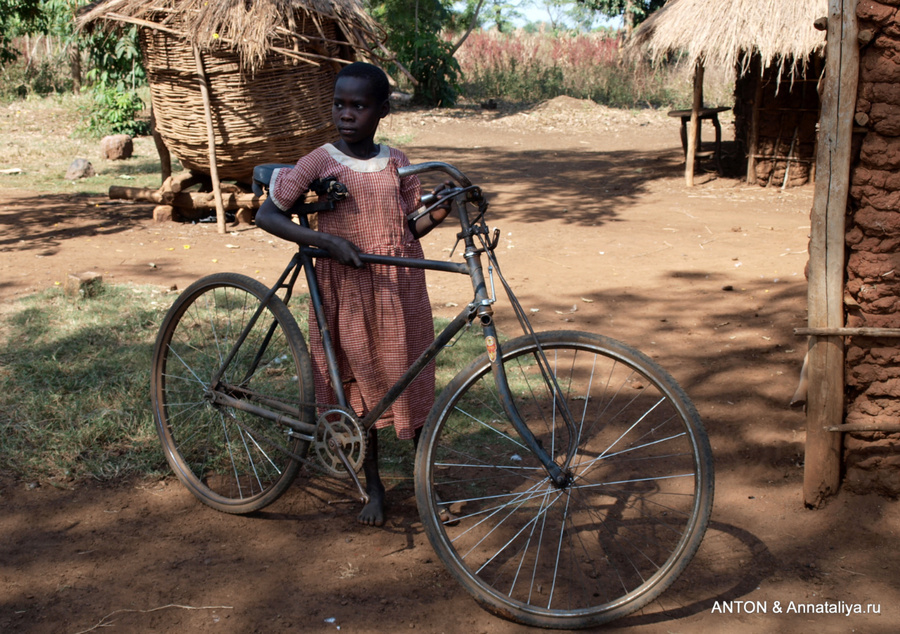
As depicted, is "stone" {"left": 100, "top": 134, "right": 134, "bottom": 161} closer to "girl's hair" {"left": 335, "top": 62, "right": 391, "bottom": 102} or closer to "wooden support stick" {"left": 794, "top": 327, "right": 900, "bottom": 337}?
"girl's hair" {"left": 335, "top": 62, "right": 391, "bottom": 102}

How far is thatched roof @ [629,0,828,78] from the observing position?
29.2ft

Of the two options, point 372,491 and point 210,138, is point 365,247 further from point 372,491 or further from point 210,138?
point 210,138

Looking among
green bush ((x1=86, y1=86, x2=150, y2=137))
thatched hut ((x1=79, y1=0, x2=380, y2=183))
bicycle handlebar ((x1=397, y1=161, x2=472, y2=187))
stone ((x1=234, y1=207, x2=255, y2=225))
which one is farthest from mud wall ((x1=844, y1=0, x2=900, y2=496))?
green bush ((x1=86, y1=86, x2=150, y2=137))

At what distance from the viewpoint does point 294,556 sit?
2682mm

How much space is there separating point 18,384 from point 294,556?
6.72 ft

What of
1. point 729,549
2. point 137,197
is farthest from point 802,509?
point 137,197

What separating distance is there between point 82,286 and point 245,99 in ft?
8.48

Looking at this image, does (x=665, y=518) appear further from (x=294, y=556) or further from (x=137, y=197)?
(x=137, y=197)

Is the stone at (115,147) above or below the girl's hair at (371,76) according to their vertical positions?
below

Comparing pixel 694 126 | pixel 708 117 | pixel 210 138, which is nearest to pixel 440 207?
pixel 210 138

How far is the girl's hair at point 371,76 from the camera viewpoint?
2.53 meters

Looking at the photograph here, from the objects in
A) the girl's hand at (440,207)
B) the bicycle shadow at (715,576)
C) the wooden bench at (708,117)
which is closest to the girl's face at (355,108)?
the girl's hand at (440,207)

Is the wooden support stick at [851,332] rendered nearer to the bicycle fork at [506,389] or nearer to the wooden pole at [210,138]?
the bicycle fork at [506,389]

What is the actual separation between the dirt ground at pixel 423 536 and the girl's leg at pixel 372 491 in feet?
0.19
